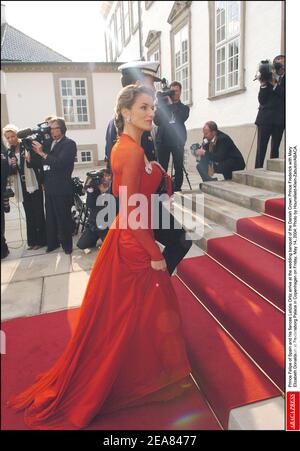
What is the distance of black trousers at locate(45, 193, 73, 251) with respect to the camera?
3.10 meters

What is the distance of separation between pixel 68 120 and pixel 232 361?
A: 163 cm

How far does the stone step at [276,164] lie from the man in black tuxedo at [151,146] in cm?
254

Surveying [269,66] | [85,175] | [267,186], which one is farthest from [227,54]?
[85,175]

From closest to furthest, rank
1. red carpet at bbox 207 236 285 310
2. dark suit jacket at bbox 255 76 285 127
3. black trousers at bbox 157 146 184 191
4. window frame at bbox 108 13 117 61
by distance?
window frame at bbox 108 13 117 61, red carpet at bbox 207 236 285 310, dark suit jacket at bbox 255 76 285 127, black trousers at bbox 157 146 184 191

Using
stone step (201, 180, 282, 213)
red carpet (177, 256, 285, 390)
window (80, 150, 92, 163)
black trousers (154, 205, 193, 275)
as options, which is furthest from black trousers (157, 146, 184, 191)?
black trousers (154, 205, 193, 275)

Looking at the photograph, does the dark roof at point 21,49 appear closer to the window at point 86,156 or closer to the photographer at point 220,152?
the window at point 86,156

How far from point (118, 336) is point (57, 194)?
1.85 m

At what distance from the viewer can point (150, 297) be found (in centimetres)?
162

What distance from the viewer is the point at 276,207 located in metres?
3.02

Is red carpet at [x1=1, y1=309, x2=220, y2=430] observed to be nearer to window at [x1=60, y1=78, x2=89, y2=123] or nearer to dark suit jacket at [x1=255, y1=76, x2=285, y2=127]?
window at [x1=60, y1=78, x2=89, y2=123]

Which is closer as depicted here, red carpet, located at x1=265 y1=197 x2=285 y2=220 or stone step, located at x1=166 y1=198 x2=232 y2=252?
red carpet, located at x1=265 y1=197 x2=285 y2=220

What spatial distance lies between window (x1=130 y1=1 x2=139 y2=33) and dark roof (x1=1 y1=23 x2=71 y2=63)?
0.39m

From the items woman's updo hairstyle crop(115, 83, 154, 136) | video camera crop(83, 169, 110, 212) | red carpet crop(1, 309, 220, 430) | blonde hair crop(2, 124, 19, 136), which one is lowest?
red carpet crop(1, 309, 220, 430)
